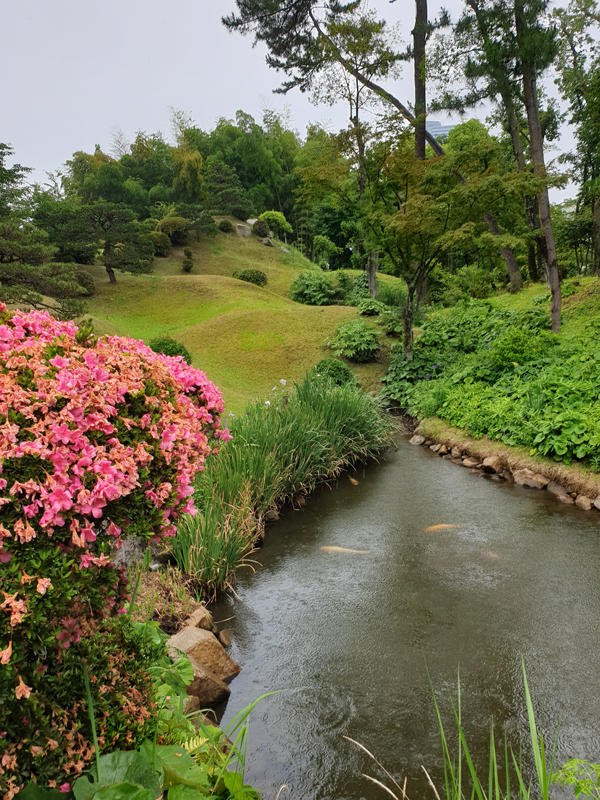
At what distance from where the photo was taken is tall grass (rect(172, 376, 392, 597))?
13.3ft

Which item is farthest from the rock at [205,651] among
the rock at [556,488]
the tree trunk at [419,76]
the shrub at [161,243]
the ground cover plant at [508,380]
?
the shrub at [161,243]

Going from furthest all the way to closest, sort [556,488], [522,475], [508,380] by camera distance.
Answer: [508,380]
[522,475]
[556,488]

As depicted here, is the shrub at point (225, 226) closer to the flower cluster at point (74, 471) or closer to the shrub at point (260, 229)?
the shrub at point (260, 229)

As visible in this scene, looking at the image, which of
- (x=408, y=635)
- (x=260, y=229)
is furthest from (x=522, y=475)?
(x=260, y=229)

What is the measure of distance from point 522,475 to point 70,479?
6.35 metres

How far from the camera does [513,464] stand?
22.4 feet

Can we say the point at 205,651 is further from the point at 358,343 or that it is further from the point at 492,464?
the point at 358,343

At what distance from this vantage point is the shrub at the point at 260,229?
1282 inches

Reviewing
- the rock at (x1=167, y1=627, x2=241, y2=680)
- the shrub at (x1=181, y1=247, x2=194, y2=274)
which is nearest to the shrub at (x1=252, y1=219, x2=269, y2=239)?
the shrub at (x1=181, y1=247, x2=194, y2=274)

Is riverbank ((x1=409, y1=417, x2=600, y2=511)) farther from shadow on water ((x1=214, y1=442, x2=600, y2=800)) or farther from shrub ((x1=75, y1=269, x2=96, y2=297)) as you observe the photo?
shrub ((x1=75, y1=269, x2=96, y2=297))

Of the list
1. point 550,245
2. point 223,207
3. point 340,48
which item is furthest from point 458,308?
point 223,207

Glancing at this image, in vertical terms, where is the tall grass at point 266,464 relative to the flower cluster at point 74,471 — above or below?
below

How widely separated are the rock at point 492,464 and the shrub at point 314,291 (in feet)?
47.6

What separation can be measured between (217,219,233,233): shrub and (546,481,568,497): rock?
29088 mm
